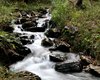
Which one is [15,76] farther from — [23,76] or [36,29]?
[36,29]

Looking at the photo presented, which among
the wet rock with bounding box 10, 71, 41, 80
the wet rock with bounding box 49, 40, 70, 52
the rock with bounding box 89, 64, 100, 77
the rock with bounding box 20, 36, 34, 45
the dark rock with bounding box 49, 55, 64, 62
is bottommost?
the rock with bounding box 89, 64, 100, 77

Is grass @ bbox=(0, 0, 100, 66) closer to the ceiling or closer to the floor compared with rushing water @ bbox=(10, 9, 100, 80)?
closer to the ceiling

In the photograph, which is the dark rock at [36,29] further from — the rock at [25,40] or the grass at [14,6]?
the grass at [14,6]

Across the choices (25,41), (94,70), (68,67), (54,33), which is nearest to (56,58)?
(68,67)

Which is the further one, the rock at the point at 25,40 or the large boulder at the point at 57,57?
the rock at the point at 25,40

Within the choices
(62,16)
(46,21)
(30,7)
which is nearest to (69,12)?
(62,16)

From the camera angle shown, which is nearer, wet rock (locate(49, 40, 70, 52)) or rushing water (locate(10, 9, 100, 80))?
rushing water (locate(10, 9, 100, 80))

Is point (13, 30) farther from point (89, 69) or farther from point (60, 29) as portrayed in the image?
point (89, 69)

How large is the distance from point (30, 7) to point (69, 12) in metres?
7.75

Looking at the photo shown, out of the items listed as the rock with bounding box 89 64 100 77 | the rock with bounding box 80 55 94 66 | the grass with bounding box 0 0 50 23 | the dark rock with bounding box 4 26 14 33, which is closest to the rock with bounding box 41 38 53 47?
the rock with bounding box 80 55 94 66

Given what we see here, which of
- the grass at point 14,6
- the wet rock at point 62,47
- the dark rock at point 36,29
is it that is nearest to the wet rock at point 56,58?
the wet rock at point 62,47

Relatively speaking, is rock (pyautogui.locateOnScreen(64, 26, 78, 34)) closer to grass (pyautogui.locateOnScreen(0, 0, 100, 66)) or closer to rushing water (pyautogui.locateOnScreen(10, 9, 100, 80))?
grass (pyautogui.locateOnScreen(0, 0, 100, 66))

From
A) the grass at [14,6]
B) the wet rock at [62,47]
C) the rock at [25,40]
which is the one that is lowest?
the wet rock at [62,47]

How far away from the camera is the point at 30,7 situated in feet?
72.9
